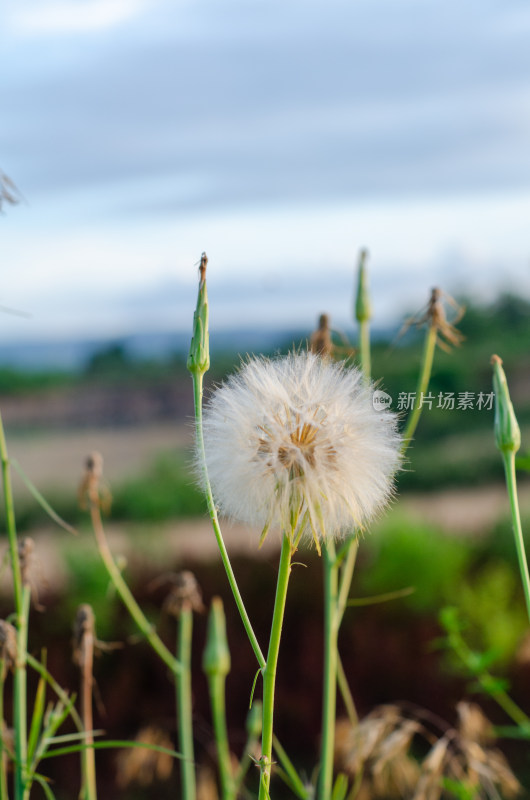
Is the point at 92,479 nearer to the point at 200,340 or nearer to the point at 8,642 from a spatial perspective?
the point at 8,642

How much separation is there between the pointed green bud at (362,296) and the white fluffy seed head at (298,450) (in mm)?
680

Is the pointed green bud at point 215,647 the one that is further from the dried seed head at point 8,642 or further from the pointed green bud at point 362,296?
the pointed green bud at point 362,296

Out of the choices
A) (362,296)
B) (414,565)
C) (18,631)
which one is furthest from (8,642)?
(414,565)

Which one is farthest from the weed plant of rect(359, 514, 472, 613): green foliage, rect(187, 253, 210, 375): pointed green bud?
rect(359, 514, 472, 613): green foliage

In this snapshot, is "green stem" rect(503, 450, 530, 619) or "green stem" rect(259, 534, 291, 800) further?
"green stem" rect(503, 450, 530, 619)

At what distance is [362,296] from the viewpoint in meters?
1.69

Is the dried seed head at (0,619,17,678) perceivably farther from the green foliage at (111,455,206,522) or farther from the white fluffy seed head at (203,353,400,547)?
the green foliage at (111,455,206,522)

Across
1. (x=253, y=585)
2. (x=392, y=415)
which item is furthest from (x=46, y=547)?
(x=392, y=415)

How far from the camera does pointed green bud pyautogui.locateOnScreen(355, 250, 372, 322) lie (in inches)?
65.8

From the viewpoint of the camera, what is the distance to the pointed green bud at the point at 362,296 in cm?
167

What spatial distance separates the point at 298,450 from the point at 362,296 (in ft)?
2.73

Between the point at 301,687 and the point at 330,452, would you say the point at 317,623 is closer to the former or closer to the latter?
the point at 301,687

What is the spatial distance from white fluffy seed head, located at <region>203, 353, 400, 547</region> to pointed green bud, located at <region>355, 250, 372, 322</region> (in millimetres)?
680

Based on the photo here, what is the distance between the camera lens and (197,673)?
4.16 meters
